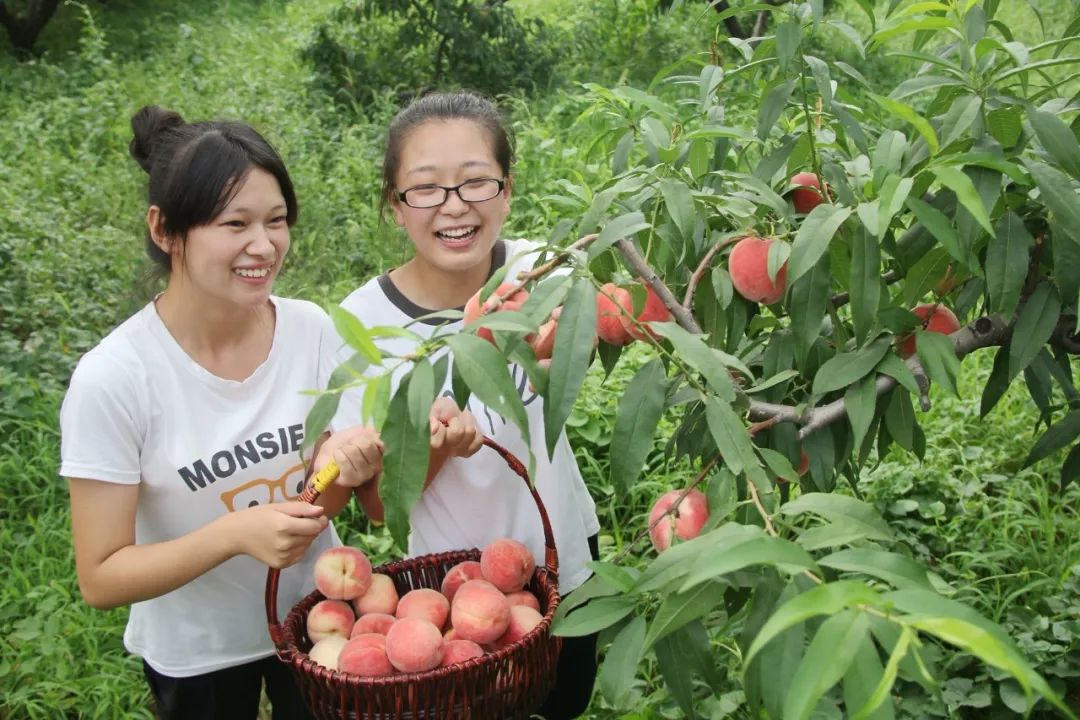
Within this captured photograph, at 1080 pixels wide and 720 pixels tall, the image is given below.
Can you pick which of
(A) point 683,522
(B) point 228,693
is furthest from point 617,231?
(B) point 228,693

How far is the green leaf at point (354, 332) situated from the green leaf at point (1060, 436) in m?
0.89

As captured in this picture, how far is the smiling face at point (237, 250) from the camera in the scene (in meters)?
1.35

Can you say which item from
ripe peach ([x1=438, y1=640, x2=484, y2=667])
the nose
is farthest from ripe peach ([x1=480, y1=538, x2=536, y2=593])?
the nose

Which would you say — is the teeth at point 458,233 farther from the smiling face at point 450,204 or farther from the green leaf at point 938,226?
the green leaf at point 938,226

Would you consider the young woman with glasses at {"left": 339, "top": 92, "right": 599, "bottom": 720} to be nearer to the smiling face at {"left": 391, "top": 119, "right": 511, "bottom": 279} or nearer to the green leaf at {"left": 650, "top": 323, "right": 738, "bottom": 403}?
the smiling face at {"left": 391, "top": 119, "right": 511, "bottom": 279}

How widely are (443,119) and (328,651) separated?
0.77m

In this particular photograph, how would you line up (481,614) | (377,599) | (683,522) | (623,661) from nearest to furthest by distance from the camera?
(623,661) → (683,522) → (481,614) → (377,599)

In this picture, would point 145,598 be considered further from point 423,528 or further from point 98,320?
point 98,320

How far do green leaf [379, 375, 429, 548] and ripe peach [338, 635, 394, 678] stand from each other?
1.43 ft

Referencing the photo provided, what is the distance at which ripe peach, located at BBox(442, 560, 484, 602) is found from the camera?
1.37 metres

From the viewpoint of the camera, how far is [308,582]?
156 centimetres

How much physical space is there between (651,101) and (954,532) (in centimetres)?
156

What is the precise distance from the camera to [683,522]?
1012 mm

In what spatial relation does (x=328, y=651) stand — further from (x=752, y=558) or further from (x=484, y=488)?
(x=752, y=558)
